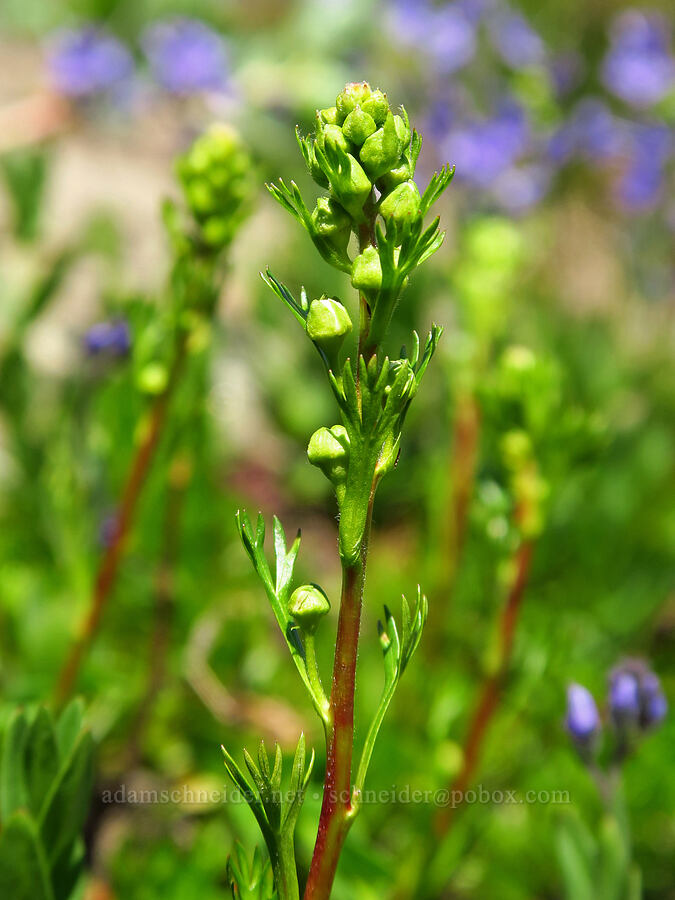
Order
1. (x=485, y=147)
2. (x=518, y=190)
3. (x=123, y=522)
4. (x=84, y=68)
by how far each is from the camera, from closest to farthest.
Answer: (x=123, y=522) → (x=84, y=68) → (x=485, y=147) → (x=518, y=190)

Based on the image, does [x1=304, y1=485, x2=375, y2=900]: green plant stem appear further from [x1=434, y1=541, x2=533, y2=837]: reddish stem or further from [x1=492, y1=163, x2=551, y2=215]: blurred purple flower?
[x1=492, y1=163, x2=551, y2=215]: blurred purple flower

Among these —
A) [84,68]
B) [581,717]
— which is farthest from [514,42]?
[581,717]

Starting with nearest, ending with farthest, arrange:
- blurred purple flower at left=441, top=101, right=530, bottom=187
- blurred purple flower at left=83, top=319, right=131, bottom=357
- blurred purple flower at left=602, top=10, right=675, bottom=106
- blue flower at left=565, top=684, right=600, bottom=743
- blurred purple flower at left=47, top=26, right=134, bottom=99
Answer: blue flower at left=565, top=684, right=600, bottom=743
blurred purple flower at left=83, top=319, right=131, bottom=357
blurred purple flower at left=47, top=26, right=134, bottom=99
blurred purple flower at left=441, top=101, right=530, bottom=187
blurred purple flower at left=602, top=10, right=675, bottom=106

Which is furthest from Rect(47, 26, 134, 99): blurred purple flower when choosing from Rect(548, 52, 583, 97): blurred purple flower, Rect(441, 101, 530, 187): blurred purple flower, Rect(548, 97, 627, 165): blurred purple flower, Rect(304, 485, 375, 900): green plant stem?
Rect(304, 485, 375, 900): green plant stem

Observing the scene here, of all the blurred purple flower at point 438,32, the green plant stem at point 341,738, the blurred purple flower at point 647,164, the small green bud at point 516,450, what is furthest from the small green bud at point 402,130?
the blurred purple flower at point 647,164

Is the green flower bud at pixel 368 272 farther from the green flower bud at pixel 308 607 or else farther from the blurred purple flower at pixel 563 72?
the blurred purple flower at pixel 563 72

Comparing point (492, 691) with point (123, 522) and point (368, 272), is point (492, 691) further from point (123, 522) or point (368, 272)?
point (368, 272)
